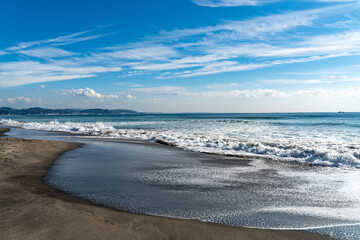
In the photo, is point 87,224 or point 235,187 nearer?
point 87,224

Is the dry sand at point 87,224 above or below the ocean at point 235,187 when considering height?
above

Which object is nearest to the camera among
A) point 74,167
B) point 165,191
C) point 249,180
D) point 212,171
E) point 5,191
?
point 5,191

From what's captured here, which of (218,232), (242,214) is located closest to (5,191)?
(218,232)

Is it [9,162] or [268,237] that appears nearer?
[268,237]

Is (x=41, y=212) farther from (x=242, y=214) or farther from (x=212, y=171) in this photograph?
(x=212, y=171)

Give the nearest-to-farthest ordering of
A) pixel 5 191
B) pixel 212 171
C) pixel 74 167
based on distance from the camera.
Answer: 1. pixel 5 191
2. pixel 212 171
3. pixel 74 167

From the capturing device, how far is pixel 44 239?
341cm

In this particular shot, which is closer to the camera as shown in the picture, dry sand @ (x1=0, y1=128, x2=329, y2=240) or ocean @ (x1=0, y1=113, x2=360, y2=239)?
dry sand @ (x1=0, y1=128, x2=329, y2=240)

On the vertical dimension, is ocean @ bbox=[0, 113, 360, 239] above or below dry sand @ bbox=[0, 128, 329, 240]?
below

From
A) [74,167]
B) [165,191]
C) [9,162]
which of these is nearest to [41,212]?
[165,191]

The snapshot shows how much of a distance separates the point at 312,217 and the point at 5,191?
679 centimetres

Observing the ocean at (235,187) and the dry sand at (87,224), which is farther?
the ocean at (235,187)

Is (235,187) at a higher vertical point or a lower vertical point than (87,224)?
lower

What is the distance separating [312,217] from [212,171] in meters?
4.06
